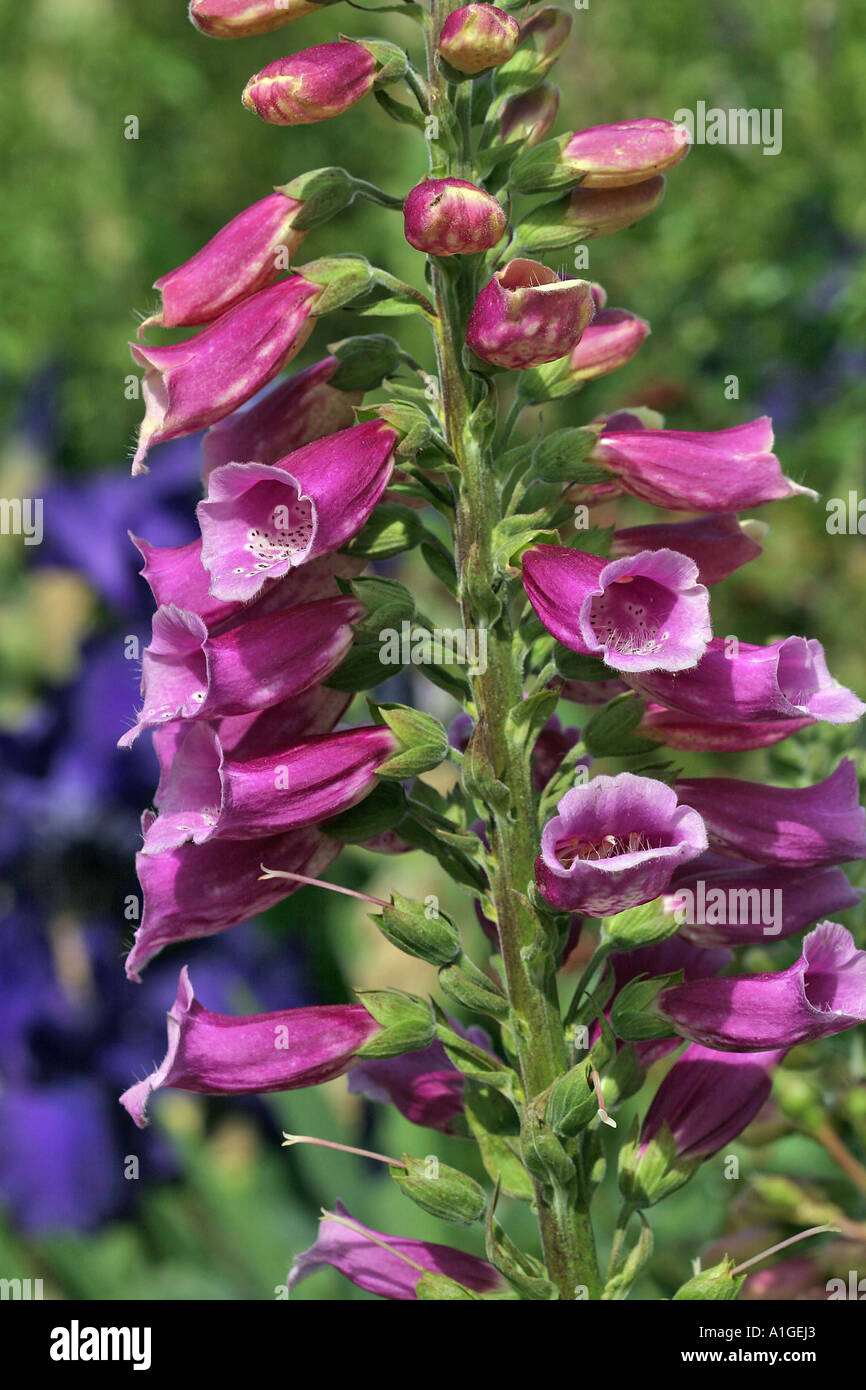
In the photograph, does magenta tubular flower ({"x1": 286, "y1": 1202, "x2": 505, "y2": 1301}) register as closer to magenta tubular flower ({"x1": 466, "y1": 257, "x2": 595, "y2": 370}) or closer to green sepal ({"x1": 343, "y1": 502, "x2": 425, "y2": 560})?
green sepal ({"x1": 343, "y1": 502, "x2": 425, "y2": 560})

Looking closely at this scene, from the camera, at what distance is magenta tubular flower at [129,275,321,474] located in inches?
32.9

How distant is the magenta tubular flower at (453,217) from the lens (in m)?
0.76

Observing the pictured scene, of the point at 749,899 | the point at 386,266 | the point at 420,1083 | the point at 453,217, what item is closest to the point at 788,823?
the point at 749,899

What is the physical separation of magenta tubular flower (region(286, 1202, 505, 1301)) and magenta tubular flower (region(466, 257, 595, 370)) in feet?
1.66

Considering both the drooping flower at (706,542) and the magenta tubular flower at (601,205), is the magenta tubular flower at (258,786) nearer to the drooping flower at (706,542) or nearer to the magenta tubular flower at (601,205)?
the drooping flower at (706,542)

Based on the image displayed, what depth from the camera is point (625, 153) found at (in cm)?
85

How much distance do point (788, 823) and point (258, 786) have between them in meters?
0.31

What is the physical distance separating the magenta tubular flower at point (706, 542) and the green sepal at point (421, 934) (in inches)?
9.7

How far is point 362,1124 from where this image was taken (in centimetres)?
214

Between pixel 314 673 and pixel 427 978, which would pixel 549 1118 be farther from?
pixel 427 978

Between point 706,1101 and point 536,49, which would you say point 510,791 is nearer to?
point 706,1101

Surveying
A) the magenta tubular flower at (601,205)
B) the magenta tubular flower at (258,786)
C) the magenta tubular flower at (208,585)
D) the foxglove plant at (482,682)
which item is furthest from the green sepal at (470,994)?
the magenta tubular flower at (601,205)

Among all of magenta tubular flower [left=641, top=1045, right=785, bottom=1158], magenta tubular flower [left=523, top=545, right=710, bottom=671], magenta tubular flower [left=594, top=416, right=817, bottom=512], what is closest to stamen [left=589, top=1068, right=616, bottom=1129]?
magenta tubular flower [left=641, top=1045, right=785, bottom=1158]
